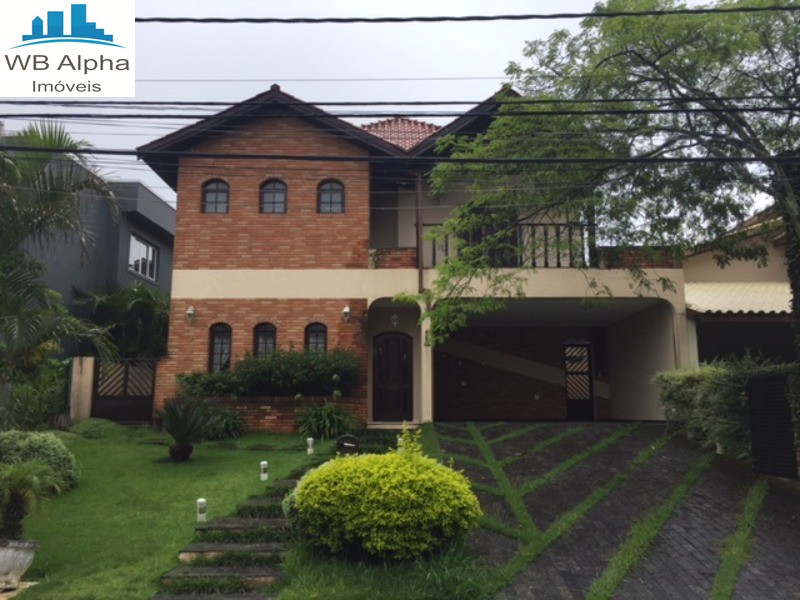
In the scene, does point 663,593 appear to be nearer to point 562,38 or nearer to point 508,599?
point 508,599

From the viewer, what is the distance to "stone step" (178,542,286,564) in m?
7.18

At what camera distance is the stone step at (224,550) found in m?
7.18

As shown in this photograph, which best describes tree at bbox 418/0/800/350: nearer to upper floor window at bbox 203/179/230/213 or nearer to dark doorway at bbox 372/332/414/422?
dark doorway at bbox 372/332/414/422

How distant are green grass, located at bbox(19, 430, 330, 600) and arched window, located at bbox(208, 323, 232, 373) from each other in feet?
7.10

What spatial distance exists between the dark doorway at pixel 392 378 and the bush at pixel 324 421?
158 cm

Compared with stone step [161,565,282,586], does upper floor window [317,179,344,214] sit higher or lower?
higher

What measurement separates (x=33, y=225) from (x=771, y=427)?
1082cm

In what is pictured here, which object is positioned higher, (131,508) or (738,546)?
(131,508)

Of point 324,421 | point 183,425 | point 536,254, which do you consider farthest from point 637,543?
point 536,254

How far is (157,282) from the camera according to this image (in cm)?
2423

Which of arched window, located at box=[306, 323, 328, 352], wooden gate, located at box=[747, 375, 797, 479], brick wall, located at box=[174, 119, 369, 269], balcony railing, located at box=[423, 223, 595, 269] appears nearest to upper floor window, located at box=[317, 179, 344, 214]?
brick wall, located at box=[174, 119, 369, 269]

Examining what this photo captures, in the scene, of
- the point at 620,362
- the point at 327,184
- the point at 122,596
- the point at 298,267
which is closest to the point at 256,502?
the point at 122,596

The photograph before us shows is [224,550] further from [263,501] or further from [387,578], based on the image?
[387,578]

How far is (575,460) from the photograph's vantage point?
11109 mm
